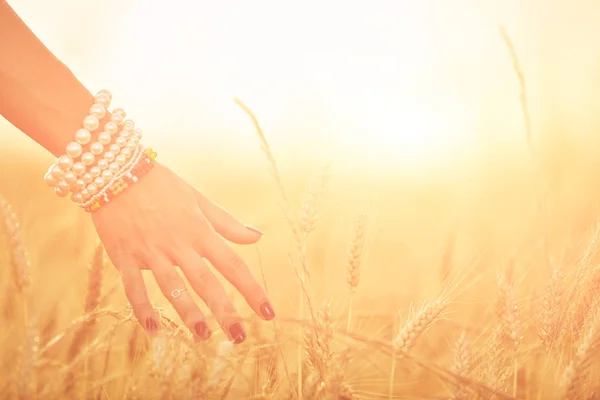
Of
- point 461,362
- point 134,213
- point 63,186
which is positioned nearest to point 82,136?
point 63,186

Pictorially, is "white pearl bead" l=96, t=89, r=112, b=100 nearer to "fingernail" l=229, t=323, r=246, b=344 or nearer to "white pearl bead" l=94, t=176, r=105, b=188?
"white pearl bead" l=94, t=176, r=105, b=188

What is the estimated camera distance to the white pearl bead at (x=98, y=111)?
132cm

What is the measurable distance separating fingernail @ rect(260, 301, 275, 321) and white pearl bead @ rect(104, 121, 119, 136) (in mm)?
623

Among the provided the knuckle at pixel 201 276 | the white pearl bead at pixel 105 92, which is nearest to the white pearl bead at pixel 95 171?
the white pearl bead at pixel 105 92

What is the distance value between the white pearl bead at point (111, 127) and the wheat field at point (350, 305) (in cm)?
33

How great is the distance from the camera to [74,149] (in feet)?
4.19

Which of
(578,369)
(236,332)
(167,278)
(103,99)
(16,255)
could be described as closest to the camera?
(16,255)

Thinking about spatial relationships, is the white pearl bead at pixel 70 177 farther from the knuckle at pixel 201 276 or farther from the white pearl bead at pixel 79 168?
the knuckle at pixel 201 276

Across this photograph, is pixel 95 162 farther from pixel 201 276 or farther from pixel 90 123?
pixel 201 276

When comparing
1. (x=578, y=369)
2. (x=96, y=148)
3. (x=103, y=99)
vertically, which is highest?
(x=103, y=99)

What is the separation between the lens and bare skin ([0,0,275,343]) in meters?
1.23

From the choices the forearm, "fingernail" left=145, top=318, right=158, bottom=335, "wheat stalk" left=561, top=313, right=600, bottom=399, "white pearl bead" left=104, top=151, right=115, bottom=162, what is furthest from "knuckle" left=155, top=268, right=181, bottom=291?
"wheat stalk" left=561, top=313, right=600, bottom=399

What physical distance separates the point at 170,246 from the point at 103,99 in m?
0.47

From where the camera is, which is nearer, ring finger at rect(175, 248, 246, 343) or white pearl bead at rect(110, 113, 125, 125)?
ring finger at rect(175, 248, 246, 343)
